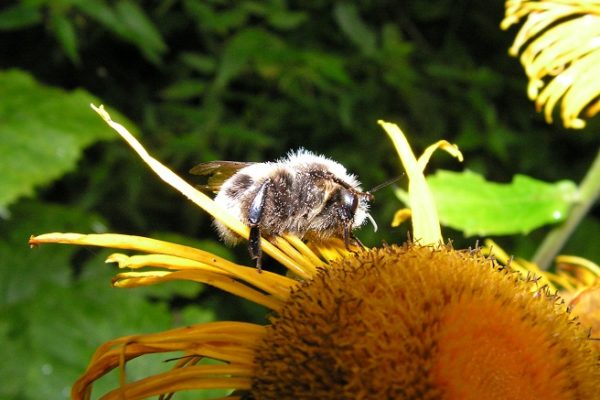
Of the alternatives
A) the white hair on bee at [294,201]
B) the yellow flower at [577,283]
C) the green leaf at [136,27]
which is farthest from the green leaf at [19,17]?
the yellow flower at [577,283]

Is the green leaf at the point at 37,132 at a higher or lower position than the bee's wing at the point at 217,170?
higher

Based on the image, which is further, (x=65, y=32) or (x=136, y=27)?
(x=136, y=27)

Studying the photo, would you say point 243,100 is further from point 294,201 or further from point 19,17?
point 294,201

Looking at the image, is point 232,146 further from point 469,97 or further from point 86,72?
point 469,97

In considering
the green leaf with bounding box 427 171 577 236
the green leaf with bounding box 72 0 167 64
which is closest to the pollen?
the green leaf with bounding box 427 171 577 236

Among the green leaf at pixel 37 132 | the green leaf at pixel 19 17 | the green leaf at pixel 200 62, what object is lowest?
the green leaf at pixel 37 132

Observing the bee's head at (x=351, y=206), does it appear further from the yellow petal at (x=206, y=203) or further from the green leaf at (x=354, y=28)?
the green leaf at (x=354, y=28)

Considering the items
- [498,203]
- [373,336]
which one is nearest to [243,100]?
[498,203]

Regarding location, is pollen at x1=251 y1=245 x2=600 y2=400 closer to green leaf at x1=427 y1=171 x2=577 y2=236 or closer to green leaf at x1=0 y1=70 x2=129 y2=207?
green leaf at x1=427 y1=171 x2=577 y2=236
